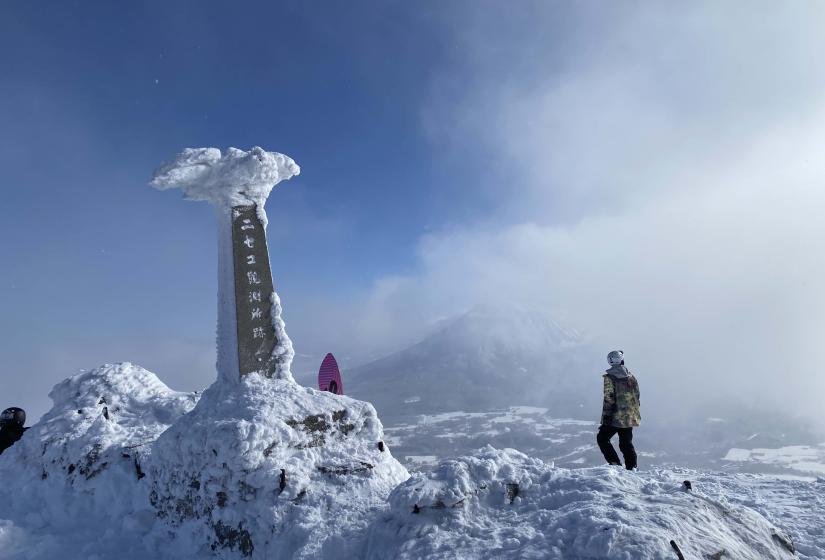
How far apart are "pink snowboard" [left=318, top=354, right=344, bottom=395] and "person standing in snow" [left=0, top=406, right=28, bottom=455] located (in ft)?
27.5

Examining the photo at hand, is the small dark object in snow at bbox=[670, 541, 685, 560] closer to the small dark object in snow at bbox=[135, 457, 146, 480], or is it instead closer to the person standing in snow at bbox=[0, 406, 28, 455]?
the small dark object in snow at bbox=[135, 457, 146, 480]

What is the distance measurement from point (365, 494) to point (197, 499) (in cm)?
334

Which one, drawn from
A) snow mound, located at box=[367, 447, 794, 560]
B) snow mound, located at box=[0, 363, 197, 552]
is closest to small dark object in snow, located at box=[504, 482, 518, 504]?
snow mound, located at box=[367, 447, 794, 560]

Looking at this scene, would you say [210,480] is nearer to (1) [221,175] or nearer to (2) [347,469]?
(2) [347,469]

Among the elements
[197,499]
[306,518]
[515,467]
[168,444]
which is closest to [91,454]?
[168,444]

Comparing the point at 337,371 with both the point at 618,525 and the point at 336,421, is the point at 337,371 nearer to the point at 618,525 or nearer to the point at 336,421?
the point at 336,421

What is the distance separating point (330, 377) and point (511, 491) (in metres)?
8.63

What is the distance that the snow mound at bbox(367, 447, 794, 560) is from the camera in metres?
4.67

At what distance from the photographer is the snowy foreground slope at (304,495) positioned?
5.21 m

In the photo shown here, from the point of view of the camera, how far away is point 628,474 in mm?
6500

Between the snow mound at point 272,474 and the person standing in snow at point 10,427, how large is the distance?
6099mm

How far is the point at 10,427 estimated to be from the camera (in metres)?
12.9

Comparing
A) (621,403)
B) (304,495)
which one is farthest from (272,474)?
(621,403)

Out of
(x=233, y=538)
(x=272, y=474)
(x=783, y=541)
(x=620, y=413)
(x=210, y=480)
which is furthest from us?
(x=620, y=413)
